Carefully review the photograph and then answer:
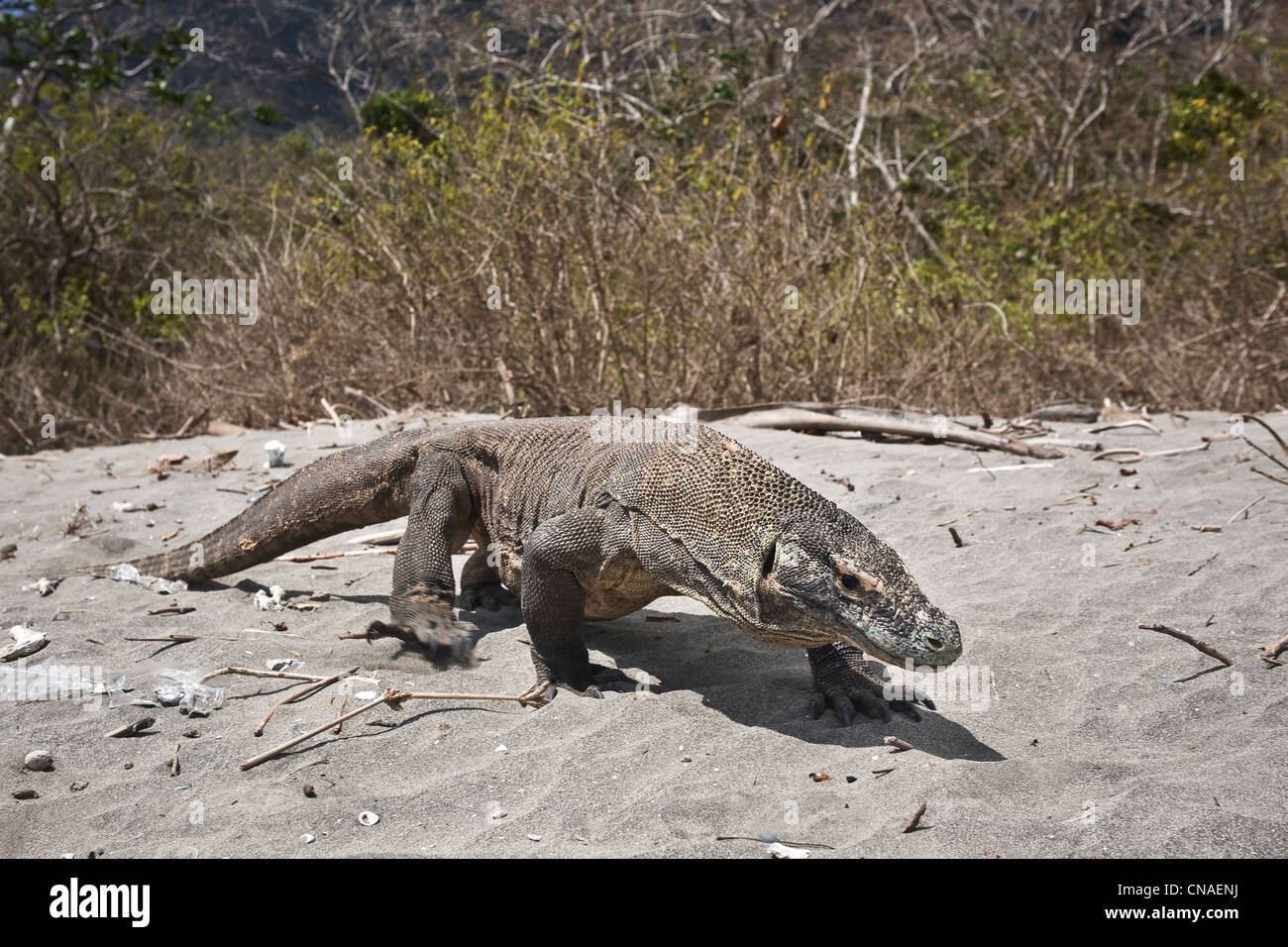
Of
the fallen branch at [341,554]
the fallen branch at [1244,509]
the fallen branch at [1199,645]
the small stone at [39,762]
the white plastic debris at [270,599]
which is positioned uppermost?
the fallen branch at [1244,509]

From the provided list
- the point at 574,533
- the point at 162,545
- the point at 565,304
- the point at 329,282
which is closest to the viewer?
the point at 574,533

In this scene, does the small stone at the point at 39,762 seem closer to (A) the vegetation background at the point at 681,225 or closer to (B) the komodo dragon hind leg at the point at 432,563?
(B) the komodo dragon hind leg at the point at 432,563

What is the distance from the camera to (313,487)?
5020mm

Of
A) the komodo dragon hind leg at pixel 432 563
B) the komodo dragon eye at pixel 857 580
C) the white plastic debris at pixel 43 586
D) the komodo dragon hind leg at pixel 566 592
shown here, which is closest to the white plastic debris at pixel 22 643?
the white plastic debris at pixel 43 586

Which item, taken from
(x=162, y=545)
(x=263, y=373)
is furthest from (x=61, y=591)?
(x=263, y=373)

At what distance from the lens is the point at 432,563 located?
4.52 meters

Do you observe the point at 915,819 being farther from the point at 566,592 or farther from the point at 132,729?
the point at 132,729

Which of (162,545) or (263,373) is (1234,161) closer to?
(263,373)

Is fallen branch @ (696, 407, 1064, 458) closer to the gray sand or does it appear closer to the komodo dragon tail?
the gray sand

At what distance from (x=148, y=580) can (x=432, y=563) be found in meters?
1.70

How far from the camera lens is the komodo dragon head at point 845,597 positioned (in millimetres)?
2936

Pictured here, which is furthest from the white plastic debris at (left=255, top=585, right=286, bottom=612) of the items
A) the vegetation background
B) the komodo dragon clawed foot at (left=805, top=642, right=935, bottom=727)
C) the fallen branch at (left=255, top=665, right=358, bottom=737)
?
the vegetation background

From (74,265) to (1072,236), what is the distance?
46.2 feet

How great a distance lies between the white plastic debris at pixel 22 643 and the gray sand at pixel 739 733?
0.06m
